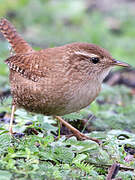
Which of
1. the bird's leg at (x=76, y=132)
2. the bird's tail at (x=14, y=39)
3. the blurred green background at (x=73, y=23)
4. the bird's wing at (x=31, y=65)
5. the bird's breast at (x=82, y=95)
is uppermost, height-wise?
the blurred green background at (x=73, y=23)

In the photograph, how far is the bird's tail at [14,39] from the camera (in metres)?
5.61

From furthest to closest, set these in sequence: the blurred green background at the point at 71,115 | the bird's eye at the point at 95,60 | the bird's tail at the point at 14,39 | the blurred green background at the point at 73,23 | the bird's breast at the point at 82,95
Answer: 1. the blurred green background at the point at 73,23
2. the bird's tail at the point at 14,39
3. the bird's eye at the point at 95,60
4. the bird's breast at the point at 82,95
5. the blurred green background at the point at 71,115

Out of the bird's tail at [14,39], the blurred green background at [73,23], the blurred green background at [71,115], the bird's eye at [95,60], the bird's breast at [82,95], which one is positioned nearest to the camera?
the blurred green background at [71,115]

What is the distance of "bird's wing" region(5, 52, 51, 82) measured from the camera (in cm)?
454

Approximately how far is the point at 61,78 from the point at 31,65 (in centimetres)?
49

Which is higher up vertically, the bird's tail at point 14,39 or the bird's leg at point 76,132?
the bird's tail at point 14,39

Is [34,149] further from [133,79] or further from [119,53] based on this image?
[119,53]

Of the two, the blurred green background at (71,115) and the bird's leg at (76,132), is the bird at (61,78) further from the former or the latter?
the blurred green background at (71,115)

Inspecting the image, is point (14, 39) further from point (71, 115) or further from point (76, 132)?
point (76, 132)

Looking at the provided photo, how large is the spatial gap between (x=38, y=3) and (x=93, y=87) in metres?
7.37

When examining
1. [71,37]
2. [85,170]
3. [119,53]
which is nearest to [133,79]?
[119,53]

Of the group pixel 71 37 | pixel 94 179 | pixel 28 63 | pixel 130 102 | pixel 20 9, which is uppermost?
pixel 20 9

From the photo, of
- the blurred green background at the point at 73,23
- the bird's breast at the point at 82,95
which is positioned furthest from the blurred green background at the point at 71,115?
the bird's breast at the point at 82,95

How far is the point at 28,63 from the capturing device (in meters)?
4.77
